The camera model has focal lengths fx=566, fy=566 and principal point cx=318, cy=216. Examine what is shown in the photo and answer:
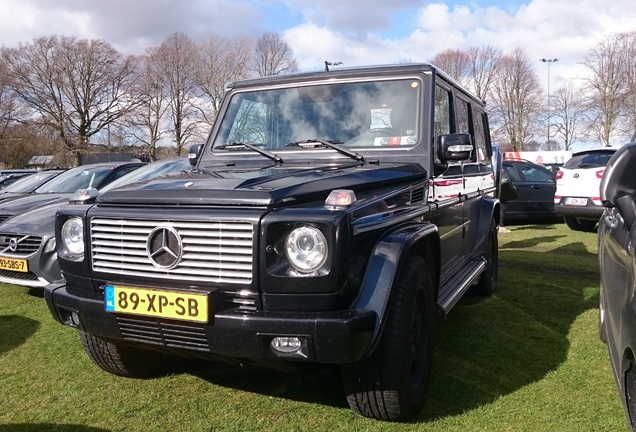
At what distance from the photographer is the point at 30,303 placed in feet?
19.6

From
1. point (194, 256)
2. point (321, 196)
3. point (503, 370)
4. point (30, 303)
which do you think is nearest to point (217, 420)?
point (194, 256)

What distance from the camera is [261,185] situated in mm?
2939

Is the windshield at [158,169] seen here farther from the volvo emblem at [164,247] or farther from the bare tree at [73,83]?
the bare tree at [73,83]

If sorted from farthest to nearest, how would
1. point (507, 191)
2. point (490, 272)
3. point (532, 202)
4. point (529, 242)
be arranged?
point (532, 202) → point (529, 242) → point (507, 191) → point (490, 272)

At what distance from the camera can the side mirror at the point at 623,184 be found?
244 cm

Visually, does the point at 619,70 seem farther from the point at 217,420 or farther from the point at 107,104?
the point at 217,420

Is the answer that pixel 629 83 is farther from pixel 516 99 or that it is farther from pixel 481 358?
pixel 481 358

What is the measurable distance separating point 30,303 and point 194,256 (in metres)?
4.11

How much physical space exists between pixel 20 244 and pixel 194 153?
245 centimetres

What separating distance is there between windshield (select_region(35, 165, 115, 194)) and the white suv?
7.94m

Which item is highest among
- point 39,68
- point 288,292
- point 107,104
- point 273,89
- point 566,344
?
point 39,68

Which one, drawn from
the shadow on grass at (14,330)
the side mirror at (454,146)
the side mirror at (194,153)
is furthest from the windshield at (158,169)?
the side mirror at (454,146)

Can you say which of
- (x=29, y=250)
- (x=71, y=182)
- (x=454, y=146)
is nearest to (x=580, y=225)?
(x=454, y=146)

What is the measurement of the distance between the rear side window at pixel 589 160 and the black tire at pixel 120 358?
9.09 metres
